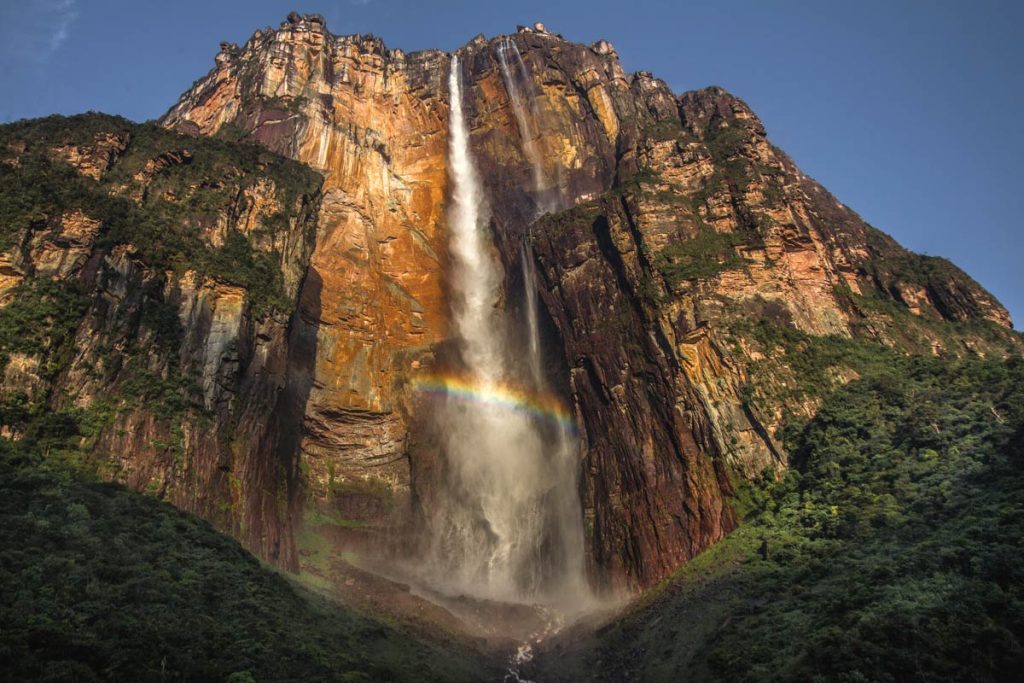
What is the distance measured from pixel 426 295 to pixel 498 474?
575 inches

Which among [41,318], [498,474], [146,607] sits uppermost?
[41,318]

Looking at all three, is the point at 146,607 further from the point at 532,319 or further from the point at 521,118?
the point at 521,118

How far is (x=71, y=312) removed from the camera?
87.2 feet

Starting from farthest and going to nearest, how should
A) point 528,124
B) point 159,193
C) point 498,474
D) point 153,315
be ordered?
point 528,124 < point 498,474 < point 159,193 < point 153,315

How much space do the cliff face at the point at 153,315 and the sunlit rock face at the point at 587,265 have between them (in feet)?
19.2

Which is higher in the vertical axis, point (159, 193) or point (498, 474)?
point (159, 193)

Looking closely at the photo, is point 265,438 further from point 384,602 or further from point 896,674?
point 896,674

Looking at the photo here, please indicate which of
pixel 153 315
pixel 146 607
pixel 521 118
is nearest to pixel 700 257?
pixel 153 315

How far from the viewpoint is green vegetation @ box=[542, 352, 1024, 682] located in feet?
48.0

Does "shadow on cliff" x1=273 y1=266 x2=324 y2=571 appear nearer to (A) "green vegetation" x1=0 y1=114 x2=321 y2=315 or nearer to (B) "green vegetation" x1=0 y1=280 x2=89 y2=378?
(A) "green vegetation" x1=0 y1=114 x2=321 y2=315

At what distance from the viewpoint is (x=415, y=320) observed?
4747 cm

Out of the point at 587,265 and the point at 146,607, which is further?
the point at 587,265

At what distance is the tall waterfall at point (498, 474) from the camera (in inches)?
1523

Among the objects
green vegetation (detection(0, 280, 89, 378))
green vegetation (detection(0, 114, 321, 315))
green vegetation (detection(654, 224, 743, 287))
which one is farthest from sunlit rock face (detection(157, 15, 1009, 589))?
green vegetation (detection(0, 280, 89, 378))
